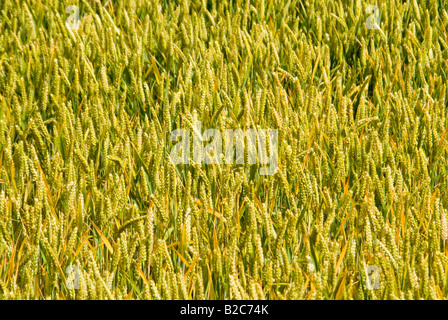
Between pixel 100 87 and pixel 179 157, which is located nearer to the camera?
pixel 179 157

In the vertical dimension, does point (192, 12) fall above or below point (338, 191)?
above

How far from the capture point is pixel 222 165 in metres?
1.63

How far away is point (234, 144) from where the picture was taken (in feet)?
5.55

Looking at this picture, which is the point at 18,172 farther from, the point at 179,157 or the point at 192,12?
the point at 192,12

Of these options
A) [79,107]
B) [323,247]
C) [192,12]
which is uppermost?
[192,12]

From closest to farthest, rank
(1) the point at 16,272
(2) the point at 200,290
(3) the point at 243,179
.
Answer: (2) the point at 200,290
(1) the point at 16,272
(3) the point at 243,179

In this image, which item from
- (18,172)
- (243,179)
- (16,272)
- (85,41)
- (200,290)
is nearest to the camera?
(200,290)

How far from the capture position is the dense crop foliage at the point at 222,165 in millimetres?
1291

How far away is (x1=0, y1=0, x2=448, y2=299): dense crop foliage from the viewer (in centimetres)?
129

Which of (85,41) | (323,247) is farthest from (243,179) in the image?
(85,41)

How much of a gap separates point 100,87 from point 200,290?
3.54 ft

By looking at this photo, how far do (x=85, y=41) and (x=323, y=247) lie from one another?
1.45 metres

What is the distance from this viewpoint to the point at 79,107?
1971 millimetres
